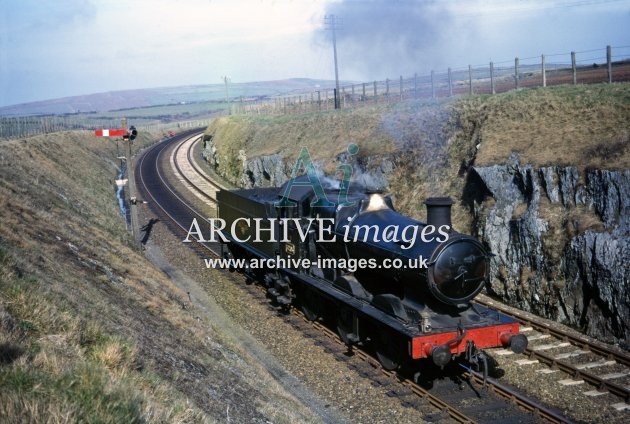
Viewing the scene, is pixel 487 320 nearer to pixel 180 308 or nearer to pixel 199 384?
pixel 199 384

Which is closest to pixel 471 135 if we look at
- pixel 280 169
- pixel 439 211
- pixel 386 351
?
pixel 280 169

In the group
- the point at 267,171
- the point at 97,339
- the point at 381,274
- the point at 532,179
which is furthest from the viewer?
the point at 267,171

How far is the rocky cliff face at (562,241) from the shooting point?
1308 centimetres

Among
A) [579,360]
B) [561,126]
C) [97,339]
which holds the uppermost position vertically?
[561,126]

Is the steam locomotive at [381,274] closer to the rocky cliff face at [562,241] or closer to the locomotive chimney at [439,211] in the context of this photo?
the locomotive chimney at [439,211]

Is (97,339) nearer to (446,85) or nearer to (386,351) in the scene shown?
(386,351)

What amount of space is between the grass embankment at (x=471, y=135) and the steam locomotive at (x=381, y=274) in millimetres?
6368

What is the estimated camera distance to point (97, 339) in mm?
7852

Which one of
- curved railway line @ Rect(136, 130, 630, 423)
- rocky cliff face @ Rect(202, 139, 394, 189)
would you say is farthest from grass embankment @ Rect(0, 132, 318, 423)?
rocky cliff face @ Rect(202, 139, 394, 189)

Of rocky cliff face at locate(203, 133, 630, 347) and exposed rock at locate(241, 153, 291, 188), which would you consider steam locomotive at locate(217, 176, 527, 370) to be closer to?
rocky cliff face at locate(203, 133, 630, 347)

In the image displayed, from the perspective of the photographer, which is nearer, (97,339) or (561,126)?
(97,339)

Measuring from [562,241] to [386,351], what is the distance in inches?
233

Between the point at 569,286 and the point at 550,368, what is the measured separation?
3.37 m

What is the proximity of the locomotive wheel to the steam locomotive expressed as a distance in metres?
0.02
